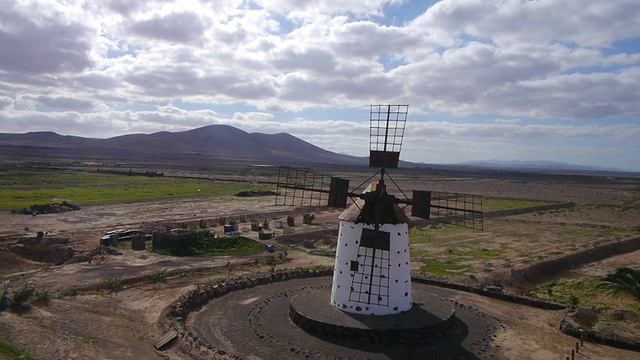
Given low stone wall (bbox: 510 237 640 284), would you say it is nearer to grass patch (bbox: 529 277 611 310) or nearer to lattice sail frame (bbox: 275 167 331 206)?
grass patch (bbox: 529 277 611 310)

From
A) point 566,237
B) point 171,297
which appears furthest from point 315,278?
point 566,237

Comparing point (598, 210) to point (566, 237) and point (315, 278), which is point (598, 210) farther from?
point (315, 278)

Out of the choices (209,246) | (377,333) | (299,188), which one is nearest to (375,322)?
(377,333)

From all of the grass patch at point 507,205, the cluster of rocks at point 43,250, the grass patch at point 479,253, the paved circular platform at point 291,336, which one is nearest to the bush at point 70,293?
the paved circular platform at point 291,336

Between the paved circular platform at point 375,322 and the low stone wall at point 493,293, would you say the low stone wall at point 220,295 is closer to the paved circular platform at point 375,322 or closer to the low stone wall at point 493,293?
the low stone wall at point 493,293

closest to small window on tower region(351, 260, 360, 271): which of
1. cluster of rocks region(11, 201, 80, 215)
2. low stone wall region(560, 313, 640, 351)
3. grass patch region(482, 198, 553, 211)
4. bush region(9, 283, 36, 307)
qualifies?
low stone wall region(560, 313, 640, 351)

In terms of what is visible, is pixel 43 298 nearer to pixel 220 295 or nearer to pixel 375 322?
pixel 220 295

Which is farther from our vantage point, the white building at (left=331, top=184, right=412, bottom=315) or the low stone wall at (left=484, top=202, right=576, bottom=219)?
the low stone wall at (left=484, top=202, right=576, bottom=219)
